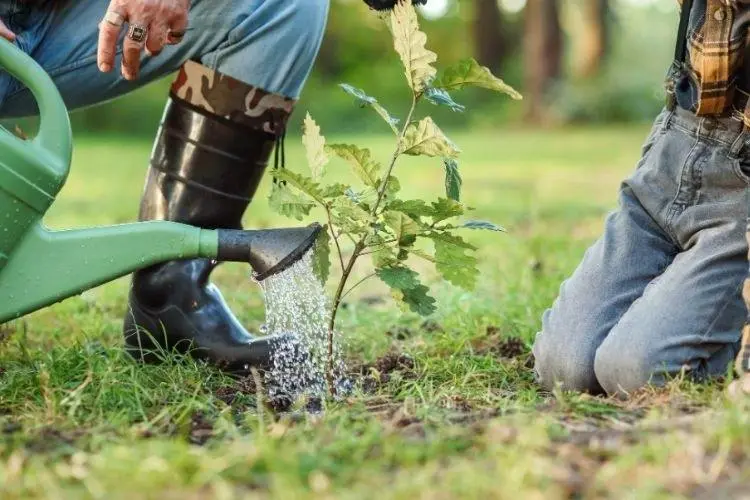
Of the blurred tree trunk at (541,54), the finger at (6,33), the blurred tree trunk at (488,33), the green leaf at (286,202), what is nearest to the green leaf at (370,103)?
the green leaf at (286,202)

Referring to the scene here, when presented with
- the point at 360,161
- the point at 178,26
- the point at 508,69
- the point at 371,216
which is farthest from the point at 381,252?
the point at 508,69

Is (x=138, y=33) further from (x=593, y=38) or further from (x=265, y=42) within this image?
(x=593, y=38)

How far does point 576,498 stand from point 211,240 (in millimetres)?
986

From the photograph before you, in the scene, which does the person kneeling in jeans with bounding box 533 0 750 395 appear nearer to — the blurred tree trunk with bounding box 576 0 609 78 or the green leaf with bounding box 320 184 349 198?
the green leaf with bounding box 320 184 349 198

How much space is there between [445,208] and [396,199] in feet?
0.35

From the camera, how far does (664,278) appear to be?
94.9 inches

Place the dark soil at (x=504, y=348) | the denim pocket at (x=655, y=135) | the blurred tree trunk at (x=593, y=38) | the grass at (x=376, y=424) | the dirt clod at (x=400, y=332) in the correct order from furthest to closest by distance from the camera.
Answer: the blurred tree trunk at (x=593, y=38) < the dirt clod at (x=400, y=332) < the dark soil at (x=504, y=348) < the denim pocket at (x=655, y=135) < the grass at (x=376, y=424)

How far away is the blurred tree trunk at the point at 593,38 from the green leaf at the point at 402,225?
16.0 meters

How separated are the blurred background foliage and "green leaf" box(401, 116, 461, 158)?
10714 millimetres

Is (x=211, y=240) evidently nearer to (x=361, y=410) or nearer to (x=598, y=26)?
(x=361, y=410)

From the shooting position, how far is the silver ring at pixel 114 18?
217cm

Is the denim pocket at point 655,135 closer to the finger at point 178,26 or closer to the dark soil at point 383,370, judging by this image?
the dark soil at point 383,370

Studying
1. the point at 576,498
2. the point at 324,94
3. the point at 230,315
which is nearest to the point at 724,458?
the point at 576,498

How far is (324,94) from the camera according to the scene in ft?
59.0
